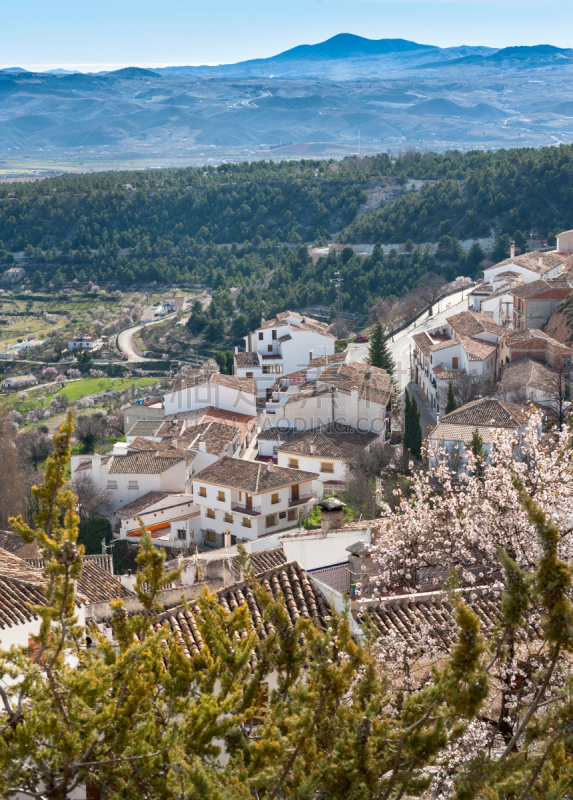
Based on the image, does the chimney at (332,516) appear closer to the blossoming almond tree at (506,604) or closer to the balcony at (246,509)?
the blossoming almond tree at (506,604)

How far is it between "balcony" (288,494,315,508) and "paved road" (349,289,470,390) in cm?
1299

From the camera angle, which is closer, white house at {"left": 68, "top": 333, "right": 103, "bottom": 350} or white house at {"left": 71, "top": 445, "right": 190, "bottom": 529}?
white house at {"left": 71, "top": 445, "right": 190, "bottom": 529}

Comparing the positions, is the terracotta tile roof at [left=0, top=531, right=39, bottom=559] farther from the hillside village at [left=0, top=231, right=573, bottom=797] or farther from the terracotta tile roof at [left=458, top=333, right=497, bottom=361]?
the terracotta tile roof at [left=458, top=333, right=497, bottom=361]

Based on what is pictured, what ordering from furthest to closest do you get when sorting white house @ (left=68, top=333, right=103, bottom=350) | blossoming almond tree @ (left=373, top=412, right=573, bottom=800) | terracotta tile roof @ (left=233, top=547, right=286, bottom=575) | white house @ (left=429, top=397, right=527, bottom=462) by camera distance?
white house @ (left=68, top=333, right=103, bottom=350) < white house @ (left=429, top=397, right=527, bottom=462) < terracotta tile roof @ (left=233, top=547, right=286, bottom=575) < blossoming almond tree @ (left=373, top=412, right=573, bottom=800)

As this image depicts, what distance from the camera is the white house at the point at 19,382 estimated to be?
59500 mm

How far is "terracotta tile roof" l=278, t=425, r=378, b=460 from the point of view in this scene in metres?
28.5

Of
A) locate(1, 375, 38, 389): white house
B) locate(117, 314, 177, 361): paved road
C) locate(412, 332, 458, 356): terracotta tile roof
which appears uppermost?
locate(412, 332, 458, 356): terracotta tile roof

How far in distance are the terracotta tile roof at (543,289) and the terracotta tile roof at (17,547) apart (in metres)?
24.6

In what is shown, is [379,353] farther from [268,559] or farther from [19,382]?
[19,382]

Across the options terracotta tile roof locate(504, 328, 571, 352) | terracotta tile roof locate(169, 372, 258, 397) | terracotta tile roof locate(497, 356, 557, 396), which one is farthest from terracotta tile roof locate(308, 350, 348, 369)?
terracotta tile roof locate(497, 356, 557, 396)

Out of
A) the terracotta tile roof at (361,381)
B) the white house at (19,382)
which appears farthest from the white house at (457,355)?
the white house at (19,382)

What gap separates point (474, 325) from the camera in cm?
3775

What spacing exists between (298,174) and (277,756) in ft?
303

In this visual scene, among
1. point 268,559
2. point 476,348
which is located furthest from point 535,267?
point 268,559
